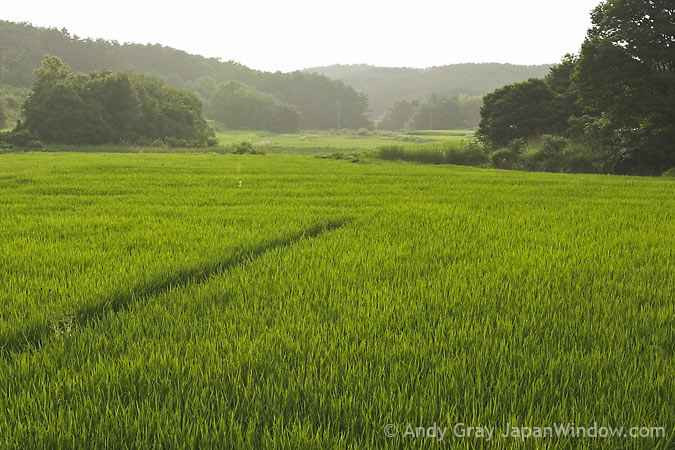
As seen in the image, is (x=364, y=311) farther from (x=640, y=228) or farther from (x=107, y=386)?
(x=640, y=228)

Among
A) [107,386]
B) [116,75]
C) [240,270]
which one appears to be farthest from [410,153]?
[116,75]

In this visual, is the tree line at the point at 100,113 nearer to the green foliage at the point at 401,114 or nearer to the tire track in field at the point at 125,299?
the tire track in field at the point at 125,299

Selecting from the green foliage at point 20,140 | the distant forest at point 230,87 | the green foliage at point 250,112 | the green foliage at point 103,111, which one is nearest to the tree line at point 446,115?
the distant forest at point 230,87

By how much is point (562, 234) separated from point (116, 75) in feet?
207

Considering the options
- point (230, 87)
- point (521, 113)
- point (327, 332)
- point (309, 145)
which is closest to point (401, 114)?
point (230, 87)

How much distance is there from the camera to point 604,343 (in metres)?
2.92

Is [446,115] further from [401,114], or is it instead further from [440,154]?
[440,154]

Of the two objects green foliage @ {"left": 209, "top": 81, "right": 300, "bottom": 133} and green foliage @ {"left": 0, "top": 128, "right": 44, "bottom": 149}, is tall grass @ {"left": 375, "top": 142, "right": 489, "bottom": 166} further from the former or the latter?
green foliage @ {"left": 209, "top": 81, "right": 300, "bottom": 133}

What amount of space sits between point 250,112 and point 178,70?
177ft

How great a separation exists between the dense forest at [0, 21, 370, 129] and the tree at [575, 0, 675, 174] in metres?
108

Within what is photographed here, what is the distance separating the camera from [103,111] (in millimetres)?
56406

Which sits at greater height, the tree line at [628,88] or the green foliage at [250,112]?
the green foliage at [250,112]

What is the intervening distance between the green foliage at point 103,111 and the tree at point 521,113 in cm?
3545

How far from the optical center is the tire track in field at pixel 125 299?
3.10 m
